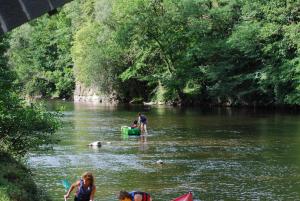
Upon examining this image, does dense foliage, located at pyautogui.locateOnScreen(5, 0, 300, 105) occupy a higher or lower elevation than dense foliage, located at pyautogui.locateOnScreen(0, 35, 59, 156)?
higher

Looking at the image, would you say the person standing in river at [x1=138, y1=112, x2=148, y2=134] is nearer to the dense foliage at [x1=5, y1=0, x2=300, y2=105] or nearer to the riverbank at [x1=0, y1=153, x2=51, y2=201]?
the riverbank at [x1=0, y1=153, x2=51, y2=201]

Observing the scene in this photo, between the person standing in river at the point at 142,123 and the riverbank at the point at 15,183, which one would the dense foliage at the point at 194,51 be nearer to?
the person standing in river at the point at 142,123

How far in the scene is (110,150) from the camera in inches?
1080

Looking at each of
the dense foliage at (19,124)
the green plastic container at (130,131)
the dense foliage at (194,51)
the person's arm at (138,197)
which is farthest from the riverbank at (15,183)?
the dense foliage at (194,51)

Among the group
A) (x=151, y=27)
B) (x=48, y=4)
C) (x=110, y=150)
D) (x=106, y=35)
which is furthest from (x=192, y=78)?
(x=48, y=4)

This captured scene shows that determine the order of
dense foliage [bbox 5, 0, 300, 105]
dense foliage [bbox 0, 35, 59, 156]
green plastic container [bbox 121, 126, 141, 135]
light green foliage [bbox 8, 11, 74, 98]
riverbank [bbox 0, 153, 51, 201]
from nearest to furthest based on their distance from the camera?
riverbank [bbox 0, 153, 51, 201]
dense foliage [bbox 0, 35, 59, 156]
green plastic container [bbox 121, 126, 141, 135]
dense foliage [bbox 5, 0, 300, 105]
light green foliage [bbox 8, 11, 74, 98]

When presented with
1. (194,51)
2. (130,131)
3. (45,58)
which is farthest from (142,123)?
(45,58)

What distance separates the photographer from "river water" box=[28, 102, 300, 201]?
1836cm

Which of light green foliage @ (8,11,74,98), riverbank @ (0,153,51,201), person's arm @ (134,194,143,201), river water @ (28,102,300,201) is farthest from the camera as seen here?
light green foliage @ (8,11,74,98)

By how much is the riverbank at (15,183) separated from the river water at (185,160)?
6.12 feet

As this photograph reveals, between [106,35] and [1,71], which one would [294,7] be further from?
[1,71]

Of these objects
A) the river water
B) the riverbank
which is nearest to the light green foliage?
the river water

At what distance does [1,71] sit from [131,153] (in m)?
8.53

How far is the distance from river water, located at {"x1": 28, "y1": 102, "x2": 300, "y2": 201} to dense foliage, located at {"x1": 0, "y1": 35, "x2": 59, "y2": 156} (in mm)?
1679
